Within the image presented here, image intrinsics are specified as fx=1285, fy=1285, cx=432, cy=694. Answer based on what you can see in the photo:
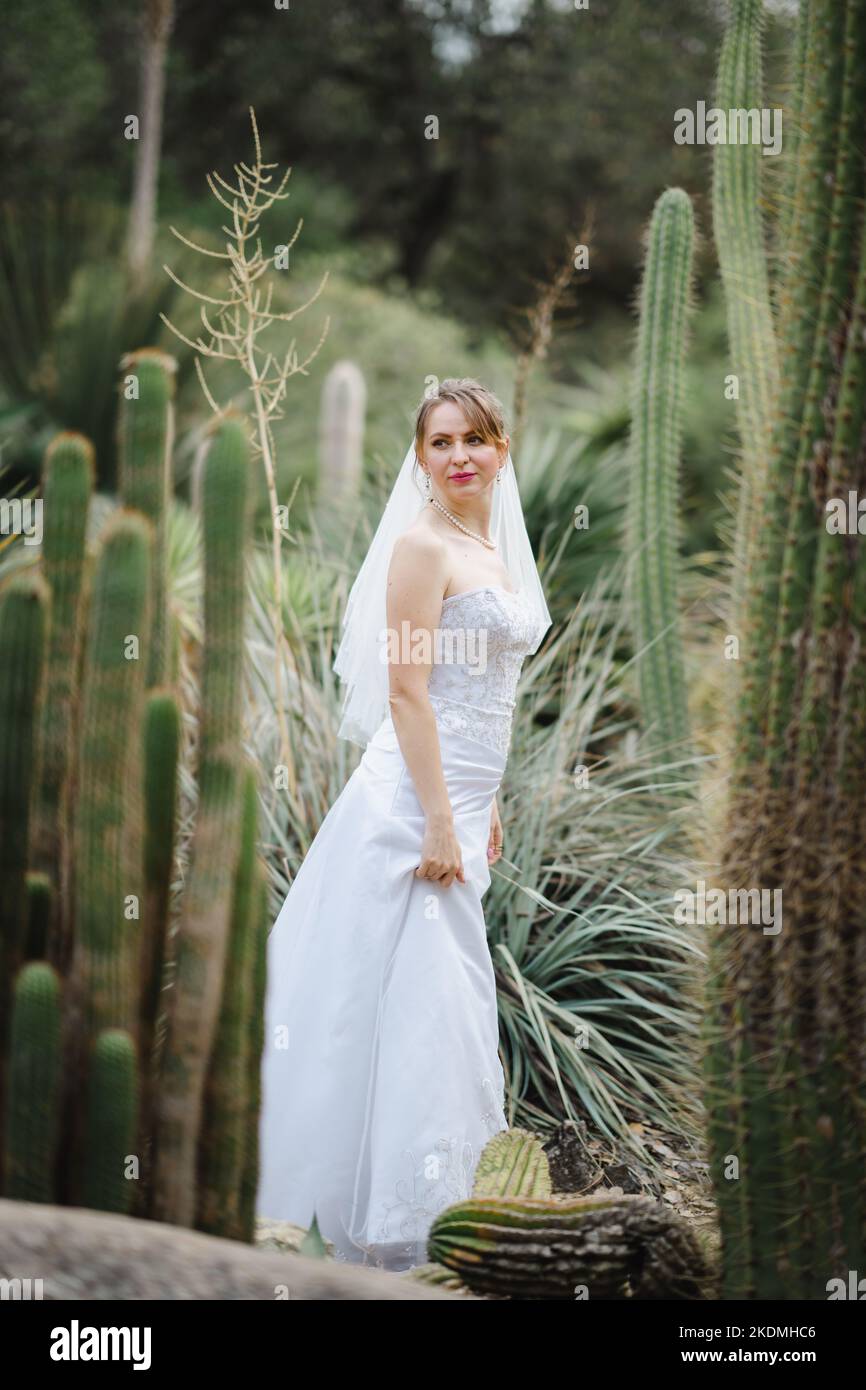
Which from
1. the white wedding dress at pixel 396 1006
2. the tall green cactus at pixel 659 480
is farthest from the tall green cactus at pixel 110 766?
the tall green cactus at pixel 659 480

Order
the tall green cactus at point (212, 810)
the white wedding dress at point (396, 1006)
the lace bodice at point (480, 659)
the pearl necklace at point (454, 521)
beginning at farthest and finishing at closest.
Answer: the pearl necklace at point (454, 521), the lace bodice at point (480, 659), the white wedding dress at point (396, 1006), the tall green cactus at point (212, 810)

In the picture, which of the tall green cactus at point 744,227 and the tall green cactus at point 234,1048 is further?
the tall green cactus at point 744,227

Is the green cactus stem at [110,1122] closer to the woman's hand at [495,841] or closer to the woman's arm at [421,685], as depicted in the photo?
the woman's arm at [421,685]

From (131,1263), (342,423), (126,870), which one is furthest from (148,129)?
(131,1263)

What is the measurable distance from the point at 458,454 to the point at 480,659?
1.68ft

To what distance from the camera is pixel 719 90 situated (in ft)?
15.1

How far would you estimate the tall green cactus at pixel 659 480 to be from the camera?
496 centimetres

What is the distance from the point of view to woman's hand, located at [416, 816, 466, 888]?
3102 millimetres

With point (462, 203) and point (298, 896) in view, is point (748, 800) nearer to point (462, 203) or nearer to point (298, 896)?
point (298, 896)

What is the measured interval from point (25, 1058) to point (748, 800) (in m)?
1.36

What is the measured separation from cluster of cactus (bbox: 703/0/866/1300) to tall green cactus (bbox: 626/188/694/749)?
2.50 m

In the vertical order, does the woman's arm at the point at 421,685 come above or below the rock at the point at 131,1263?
above

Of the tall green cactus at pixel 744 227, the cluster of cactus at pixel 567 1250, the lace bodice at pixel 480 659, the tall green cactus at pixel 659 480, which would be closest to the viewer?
the cluster of cactus at pixel 567 1250

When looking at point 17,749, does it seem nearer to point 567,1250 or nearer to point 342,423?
point 567,1250
